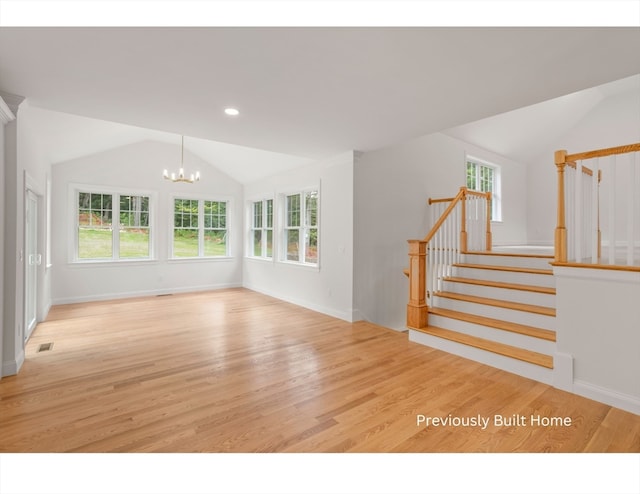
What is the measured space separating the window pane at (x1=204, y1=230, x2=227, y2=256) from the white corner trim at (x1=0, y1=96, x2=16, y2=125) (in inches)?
193

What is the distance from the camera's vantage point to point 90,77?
248 cm

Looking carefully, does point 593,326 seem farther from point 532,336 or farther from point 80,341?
point 80,341

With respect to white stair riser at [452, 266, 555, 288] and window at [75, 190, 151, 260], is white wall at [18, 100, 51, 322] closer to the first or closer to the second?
window at [75, 190, 151, 260]

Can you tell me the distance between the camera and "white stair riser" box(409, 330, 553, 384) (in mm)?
2746

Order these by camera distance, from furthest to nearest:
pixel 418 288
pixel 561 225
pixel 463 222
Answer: pixel 463 222
pixel 418 288
pixel 561 225

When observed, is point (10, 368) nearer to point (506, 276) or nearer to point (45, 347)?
point (45, 347)

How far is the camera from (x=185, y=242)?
730cm

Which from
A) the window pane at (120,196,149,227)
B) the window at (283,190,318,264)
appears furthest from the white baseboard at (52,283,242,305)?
the window at (283,190,318,264)

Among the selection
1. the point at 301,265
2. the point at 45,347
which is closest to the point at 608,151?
the point at 301,265

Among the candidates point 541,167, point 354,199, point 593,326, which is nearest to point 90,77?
point 354,199

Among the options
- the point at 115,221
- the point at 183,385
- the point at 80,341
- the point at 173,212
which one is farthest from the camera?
the point at 173,212

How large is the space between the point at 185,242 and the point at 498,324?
21.4 feet

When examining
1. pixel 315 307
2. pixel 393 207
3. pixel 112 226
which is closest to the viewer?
pixel 393 207

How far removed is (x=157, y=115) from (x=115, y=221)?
13.7 ft
